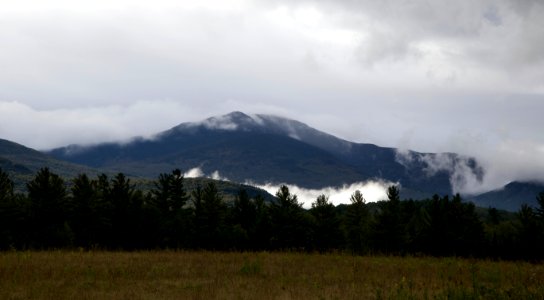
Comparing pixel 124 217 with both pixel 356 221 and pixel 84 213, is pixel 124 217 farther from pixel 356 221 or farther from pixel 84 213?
pixel 356 221

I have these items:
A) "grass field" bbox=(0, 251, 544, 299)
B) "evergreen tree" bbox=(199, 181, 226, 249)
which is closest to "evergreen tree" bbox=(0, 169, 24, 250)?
"evergreen tree" bbox=(199, 181, 226, 249)

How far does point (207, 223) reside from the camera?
220 feet

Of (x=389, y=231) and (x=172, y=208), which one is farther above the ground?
(x=172, y=208)

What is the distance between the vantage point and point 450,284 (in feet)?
47.4

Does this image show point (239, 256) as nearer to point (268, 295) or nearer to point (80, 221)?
point (268, 295)

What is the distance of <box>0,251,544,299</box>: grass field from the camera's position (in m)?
12.7

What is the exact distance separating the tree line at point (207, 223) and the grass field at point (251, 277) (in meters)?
20.5

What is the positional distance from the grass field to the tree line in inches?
808

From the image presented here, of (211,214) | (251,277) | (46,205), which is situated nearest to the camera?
(251,277)

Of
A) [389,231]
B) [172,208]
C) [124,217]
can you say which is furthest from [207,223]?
[389,231]

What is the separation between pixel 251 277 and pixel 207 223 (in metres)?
52.4

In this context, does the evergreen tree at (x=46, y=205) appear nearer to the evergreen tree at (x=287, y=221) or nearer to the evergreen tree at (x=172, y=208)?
the evergreen tree at (x=172, y=208)

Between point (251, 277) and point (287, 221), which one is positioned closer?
point (251, 277)

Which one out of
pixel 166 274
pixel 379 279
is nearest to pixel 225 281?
pixel 166 274
